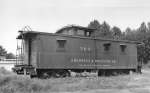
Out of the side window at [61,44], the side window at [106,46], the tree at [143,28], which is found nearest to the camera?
the side window at [61,44]

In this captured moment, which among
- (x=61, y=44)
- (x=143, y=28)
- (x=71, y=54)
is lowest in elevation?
(x=71, y=54)

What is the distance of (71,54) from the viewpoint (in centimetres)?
1975

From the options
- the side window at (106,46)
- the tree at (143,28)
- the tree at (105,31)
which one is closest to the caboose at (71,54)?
the side window at (106,46)

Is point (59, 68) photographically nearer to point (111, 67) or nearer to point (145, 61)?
point (111, 67)

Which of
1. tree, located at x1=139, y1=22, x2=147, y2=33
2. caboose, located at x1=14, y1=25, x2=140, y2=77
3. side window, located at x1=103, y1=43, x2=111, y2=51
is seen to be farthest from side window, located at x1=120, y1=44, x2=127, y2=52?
tree, located at x1=139, y1=22, x2=147, y2=33

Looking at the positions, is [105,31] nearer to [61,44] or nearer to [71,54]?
[71,54]

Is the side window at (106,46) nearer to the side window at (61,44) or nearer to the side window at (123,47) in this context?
the side window at (123,47)

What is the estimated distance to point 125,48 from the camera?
23.6 m

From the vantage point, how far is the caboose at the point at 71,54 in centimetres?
1820

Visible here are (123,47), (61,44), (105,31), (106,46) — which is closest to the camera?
(61,44)

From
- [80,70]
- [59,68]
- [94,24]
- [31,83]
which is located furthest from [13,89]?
[94,24]

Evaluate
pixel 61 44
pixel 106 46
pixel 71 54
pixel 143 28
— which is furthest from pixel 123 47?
pixel 143 28

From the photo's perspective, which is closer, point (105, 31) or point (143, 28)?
point (105, 31)

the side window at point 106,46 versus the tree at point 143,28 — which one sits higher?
the tree at point 143,28
